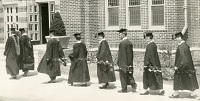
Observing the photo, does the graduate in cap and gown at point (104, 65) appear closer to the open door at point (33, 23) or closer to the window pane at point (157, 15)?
the window pane at point (157, 15)

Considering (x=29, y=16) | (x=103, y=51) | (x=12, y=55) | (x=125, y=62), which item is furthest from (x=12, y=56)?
(x=29, y=16)

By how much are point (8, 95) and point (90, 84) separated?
2865 mm

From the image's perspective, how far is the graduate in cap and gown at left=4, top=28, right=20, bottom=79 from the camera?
12367 mm

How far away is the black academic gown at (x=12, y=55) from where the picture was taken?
12.4 m

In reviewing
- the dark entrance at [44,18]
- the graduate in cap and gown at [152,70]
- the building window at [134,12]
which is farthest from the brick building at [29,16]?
the graduate in cap and gown at [152,70]

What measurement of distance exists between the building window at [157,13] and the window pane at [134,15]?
0.78 m

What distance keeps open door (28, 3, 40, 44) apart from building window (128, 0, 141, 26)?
259 inches

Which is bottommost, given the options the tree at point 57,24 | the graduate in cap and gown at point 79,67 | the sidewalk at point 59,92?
the sidewalk at point 59,92

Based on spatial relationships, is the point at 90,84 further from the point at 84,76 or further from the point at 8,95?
the point at 8,95

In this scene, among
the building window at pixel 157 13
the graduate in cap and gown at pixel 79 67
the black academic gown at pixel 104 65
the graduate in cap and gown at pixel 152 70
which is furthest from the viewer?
the building window at pixel 157 13

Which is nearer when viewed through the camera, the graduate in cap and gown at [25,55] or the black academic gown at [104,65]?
the black academic gown at [104,65]

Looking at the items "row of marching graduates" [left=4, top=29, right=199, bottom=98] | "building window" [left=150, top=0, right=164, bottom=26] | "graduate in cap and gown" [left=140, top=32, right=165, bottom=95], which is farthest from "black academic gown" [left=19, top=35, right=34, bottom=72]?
"building window" [left=150, top=0, right=164, bottom=26]

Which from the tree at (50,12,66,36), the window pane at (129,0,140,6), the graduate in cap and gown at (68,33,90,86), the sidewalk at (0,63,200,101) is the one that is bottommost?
the sidewalk at (0,63,200,101)

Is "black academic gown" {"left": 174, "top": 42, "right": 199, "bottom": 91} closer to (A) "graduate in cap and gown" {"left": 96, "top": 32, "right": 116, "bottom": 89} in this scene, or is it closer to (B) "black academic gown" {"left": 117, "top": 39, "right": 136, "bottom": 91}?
(B) "black academic gown" {"left": 117, "top": 39, "right": 136, "bottom": 91}
